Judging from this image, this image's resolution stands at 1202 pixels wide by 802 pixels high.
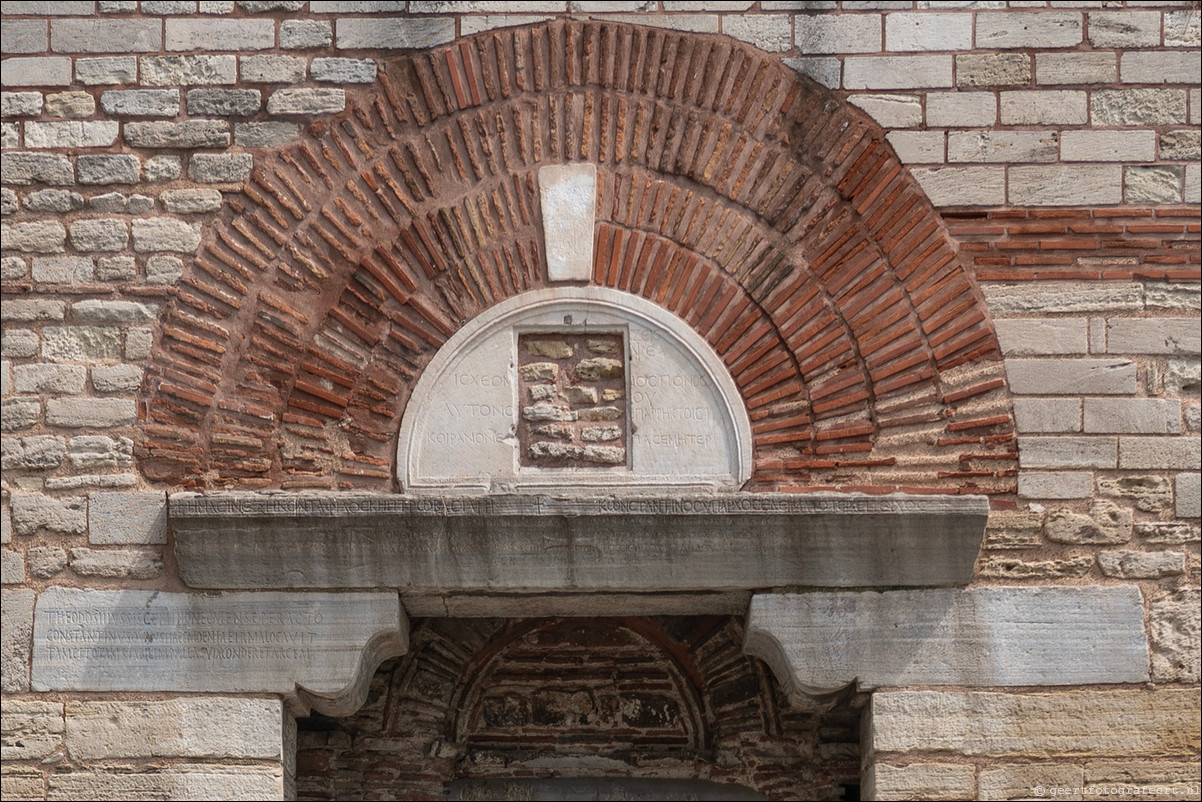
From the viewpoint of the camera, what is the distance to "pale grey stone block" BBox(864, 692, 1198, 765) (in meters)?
5.21

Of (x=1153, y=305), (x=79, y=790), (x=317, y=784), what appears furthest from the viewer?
(x=317, y=784)

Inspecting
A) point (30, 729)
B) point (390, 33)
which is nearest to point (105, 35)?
point (390, 33)

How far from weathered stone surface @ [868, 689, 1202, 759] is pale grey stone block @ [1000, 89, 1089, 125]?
2.06 meters

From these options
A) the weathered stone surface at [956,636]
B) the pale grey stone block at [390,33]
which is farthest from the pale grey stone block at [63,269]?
the weathered stone surface at [956,636]

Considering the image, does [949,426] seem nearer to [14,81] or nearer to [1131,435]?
[1131,435]

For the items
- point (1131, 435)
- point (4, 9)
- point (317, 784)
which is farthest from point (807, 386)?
point (4, 9)

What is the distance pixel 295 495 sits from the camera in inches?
206

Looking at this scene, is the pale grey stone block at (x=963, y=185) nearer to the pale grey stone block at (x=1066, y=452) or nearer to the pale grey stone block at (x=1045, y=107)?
the pale grey stone block at (x=1045, y=107)

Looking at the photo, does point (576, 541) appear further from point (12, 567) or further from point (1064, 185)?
point (1064, 185)

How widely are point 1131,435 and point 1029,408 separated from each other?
14.6 inches

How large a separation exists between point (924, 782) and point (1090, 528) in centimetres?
106

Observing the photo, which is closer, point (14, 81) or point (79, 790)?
point (79, 790)

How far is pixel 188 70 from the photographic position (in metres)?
5.61

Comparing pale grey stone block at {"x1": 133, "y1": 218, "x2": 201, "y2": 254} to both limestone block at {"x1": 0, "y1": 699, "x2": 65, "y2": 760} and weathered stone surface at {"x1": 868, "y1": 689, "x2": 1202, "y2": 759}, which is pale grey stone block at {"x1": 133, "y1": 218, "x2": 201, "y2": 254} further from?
weathered stone surface at {"x1": 868, "y1": 689, "x2": 1202, "y2": 759}
